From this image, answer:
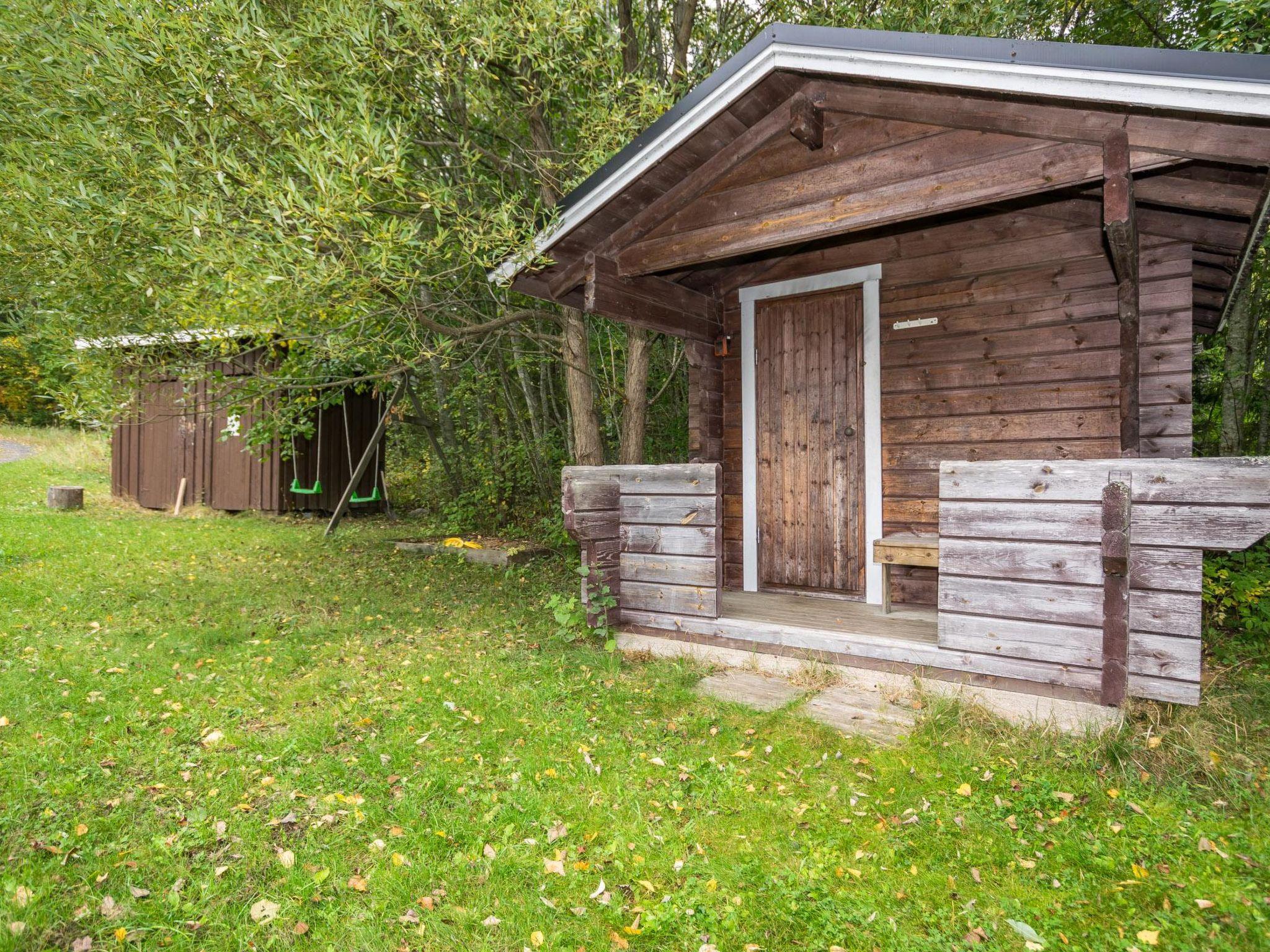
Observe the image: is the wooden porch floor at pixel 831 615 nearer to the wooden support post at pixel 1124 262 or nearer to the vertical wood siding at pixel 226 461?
the wooden support post at pixel 1124 262

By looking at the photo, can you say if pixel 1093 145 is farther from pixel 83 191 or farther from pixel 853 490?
pixel 83 191

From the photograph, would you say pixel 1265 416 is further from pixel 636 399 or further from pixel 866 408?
pixel 636 399

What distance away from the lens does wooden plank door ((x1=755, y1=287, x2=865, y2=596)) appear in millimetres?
5473

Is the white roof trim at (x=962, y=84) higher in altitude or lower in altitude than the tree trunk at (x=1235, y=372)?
higher

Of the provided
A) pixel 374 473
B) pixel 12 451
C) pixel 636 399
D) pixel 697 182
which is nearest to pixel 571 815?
pixel 697 182

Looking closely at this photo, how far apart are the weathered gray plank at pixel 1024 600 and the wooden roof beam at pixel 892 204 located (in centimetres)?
198

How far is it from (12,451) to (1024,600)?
24.0 metres

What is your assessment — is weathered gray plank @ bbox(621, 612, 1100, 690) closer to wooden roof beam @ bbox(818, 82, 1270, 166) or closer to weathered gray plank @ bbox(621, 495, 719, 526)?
weathered gray plank @ bbox(621, 495, 719, 526)

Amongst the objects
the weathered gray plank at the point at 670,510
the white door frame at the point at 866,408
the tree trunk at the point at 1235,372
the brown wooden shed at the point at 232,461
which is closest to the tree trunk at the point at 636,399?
the white door frame at the point at 866,408

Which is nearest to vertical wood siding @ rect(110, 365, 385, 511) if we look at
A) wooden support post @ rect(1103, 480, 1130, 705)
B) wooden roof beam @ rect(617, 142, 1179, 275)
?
wooden roof beam @ rect(617, 142, 1179, 275)

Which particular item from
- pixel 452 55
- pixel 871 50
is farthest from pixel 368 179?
pixel 871 50

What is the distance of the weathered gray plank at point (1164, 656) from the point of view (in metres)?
3.23

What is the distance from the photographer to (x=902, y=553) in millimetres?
4613

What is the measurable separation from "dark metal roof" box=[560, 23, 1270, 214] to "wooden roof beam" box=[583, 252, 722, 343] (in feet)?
3.44
